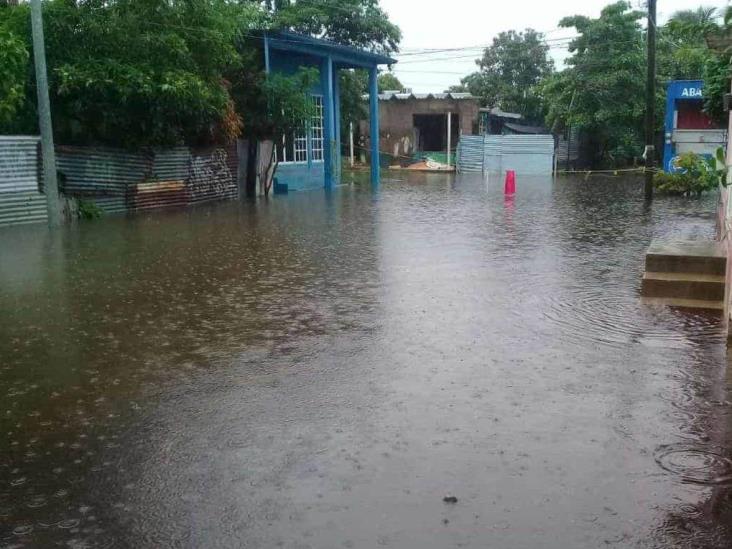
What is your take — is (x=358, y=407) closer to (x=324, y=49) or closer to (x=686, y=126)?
(x=324, y=49)

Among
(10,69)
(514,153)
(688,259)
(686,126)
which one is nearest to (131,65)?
(10,69)

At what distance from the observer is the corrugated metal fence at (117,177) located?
50.3 ft

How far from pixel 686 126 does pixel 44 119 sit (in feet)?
69.0

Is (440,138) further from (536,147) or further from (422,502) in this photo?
(422,502)

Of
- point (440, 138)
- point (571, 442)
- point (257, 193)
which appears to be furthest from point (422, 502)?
point (440, 138)

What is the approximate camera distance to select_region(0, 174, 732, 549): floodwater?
11.7ft

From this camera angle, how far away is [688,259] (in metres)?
8.17

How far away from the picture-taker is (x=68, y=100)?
1727cm

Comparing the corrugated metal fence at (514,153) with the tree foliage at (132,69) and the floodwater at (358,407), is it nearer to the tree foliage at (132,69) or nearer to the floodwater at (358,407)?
the tree foliage at (132,69)

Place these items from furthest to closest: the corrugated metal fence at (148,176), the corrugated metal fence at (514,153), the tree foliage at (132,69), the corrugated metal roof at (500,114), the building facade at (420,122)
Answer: the corrugated metal roof at (500,114) < the building facade at (420,122) < the corrugated metal fence at (514,153) < the corrugated metal fence at (148,176) < the tree foliage at (132,69)

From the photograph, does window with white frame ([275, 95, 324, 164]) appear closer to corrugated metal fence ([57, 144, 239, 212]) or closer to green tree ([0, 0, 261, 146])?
corrugated metal fence ([57, 144, 239, 212])

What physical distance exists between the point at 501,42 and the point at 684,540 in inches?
2045

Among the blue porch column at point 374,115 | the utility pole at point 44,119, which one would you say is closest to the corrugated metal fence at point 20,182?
the utility pole at point 44,119

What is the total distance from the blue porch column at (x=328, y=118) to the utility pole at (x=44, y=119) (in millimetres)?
12745
